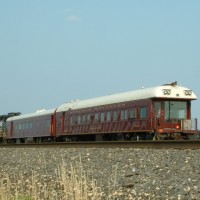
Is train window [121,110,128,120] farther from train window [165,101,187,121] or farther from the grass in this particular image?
the grass

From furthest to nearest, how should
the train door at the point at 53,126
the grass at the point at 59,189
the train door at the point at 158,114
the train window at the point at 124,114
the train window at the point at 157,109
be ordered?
the train door at the point at 53,126, the train window at the point at 124,114, the train window at the point at 157,109, the train door at the point at 158,114, the grass at the point at 59,189

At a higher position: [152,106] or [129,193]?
[152,106]

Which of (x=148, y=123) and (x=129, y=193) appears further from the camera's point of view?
(x=148, y=123)

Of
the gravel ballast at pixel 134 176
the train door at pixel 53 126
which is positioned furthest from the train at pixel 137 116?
the gravel ballast at pixel 134 176

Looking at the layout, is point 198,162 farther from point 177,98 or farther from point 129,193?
point 177,98

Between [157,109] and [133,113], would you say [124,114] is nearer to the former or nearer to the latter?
[133,113]

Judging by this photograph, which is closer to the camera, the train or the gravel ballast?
the gravel ballast

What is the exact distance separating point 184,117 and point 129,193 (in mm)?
17256

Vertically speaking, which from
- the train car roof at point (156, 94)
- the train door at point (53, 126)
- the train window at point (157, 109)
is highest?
the train car roof at point (156, 94)

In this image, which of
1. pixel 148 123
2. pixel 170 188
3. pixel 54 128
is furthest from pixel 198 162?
pixel 54 128

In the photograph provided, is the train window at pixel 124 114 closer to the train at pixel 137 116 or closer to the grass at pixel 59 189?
the train at pixel 137 116

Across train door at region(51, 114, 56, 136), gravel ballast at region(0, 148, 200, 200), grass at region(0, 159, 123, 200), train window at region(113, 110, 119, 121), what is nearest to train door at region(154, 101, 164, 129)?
train window at region(113, 110, 119, 121)

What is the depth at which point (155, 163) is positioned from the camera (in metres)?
11.1

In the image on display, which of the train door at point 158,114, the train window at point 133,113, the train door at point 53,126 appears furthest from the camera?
the train door at point 53,126
